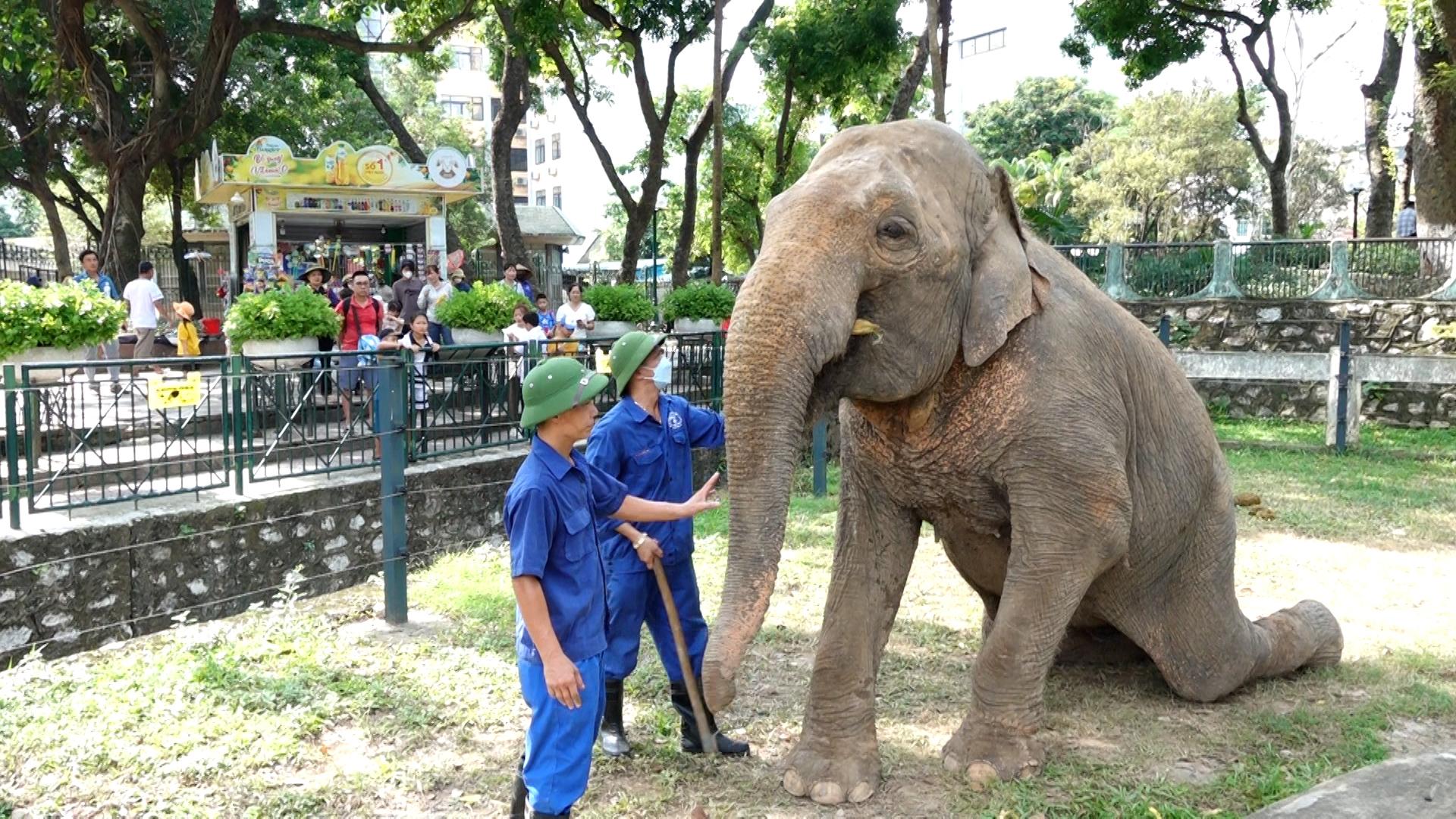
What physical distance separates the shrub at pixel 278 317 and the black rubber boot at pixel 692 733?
24.8 feet

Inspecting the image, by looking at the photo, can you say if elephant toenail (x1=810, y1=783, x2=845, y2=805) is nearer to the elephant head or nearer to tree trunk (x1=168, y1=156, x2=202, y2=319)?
the elephant head

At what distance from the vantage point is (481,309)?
1255 cm

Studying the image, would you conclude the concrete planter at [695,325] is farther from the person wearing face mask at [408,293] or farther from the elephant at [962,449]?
the elephant at [962,449]

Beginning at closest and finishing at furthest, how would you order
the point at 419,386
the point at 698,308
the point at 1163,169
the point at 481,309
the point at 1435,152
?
the point at 419,386 < the point at 481,309 < the point at 698,308 < the point at 1435,152 < the point at 1163,169

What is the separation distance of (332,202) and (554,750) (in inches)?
681

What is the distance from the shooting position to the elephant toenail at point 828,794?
403 centimetres

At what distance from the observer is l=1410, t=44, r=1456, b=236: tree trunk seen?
17078 millimetres

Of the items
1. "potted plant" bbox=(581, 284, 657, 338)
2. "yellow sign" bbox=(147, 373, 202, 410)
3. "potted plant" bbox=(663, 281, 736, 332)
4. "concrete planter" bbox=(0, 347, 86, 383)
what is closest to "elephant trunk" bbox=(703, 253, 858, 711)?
"yellow sign" bbox=(147, 373, 202, 410)

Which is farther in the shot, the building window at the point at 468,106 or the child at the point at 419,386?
the building window at the point at 468,106

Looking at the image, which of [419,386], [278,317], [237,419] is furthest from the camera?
[278,317]

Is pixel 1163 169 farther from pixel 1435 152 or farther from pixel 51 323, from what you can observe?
pixel 51 323

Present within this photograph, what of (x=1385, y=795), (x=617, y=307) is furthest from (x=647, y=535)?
(x=617, y=307)

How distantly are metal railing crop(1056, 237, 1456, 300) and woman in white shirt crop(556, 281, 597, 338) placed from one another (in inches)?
297

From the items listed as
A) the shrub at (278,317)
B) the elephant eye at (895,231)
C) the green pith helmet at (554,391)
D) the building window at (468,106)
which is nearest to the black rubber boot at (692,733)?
the green pith helmet at (554,391)
